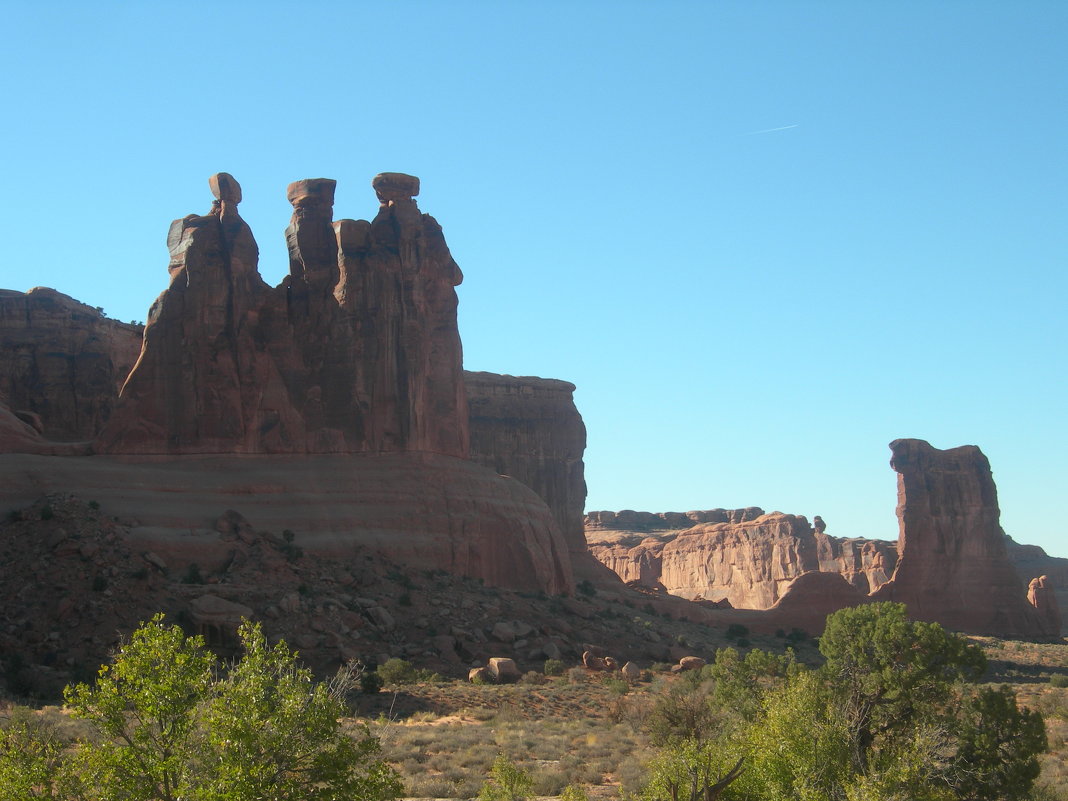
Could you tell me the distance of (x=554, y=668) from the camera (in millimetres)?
42938

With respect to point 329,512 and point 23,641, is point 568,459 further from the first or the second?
point 23,641

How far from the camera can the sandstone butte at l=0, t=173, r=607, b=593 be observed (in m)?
50.7

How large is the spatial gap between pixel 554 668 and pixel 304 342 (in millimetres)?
21423

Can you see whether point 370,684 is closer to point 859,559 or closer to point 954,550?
point 954,550

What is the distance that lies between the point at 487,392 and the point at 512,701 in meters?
48.2

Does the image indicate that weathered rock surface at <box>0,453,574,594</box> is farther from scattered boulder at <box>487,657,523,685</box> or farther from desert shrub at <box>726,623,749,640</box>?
desert shrub at <box>726,623,749,640</box>

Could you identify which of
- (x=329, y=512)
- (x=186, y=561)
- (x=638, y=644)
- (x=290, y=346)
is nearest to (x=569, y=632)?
(x=638, y=644)

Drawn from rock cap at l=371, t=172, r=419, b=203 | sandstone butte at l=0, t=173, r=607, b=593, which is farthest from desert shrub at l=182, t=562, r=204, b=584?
rock cap at l=371, t=172, r=419, b=203

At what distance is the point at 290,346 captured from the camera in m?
56.9

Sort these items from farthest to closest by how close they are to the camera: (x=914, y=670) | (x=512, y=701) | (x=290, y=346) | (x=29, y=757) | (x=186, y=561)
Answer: (x=290, y=346) < (x=186, y=561) < (x=512, y=701) < (x=914, y=670) < (x=29, y=757)

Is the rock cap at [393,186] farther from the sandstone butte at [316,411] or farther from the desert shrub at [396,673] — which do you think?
the desert shrub at [396,673]

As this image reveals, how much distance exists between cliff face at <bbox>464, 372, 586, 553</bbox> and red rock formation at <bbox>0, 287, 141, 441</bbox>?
23548 millimetres

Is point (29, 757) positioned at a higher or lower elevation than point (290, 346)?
lower

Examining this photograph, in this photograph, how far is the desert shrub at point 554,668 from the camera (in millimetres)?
42656
